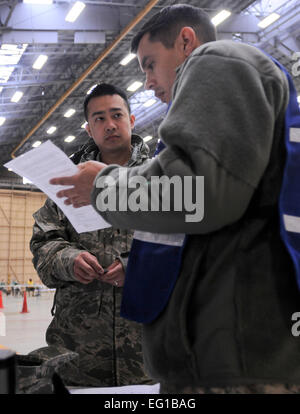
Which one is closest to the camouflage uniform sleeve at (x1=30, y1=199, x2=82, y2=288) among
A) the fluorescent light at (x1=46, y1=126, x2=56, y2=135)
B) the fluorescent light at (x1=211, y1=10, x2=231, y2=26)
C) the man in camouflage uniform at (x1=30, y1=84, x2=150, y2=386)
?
the man in camouflage uniform at (x1=30, y1=84, x2=150, y2=386)

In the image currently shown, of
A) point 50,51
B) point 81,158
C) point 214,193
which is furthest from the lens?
point 50,51

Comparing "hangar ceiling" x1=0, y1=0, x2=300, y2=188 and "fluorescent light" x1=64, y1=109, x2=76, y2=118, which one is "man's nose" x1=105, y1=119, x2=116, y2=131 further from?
"fluorescent light" x1=64, y1=109, x2=76, y2=118

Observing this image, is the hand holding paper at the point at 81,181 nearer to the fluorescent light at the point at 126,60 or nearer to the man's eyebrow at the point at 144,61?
the man's eyebrow at the point at 144,61

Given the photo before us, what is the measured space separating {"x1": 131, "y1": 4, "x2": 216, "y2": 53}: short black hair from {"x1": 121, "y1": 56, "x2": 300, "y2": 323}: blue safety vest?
379 millimetres

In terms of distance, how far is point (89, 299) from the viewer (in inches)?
73.4

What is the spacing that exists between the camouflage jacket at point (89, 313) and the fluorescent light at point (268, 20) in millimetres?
10104

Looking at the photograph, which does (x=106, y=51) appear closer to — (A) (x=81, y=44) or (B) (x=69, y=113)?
(A) (x=81, y=44)

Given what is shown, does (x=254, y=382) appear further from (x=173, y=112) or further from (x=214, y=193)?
(x=173, y=112)

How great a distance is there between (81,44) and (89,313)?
11715 mm

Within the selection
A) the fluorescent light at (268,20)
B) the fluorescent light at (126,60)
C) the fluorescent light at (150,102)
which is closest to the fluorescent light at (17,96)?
the fluorescent light at (126,60)

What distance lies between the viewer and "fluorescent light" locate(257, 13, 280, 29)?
33.6 ft

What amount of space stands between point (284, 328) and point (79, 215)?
3.00 feet

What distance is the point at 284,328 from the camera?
0.82 meters

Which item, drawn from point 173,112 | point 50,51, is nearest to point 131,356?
point 173,112
